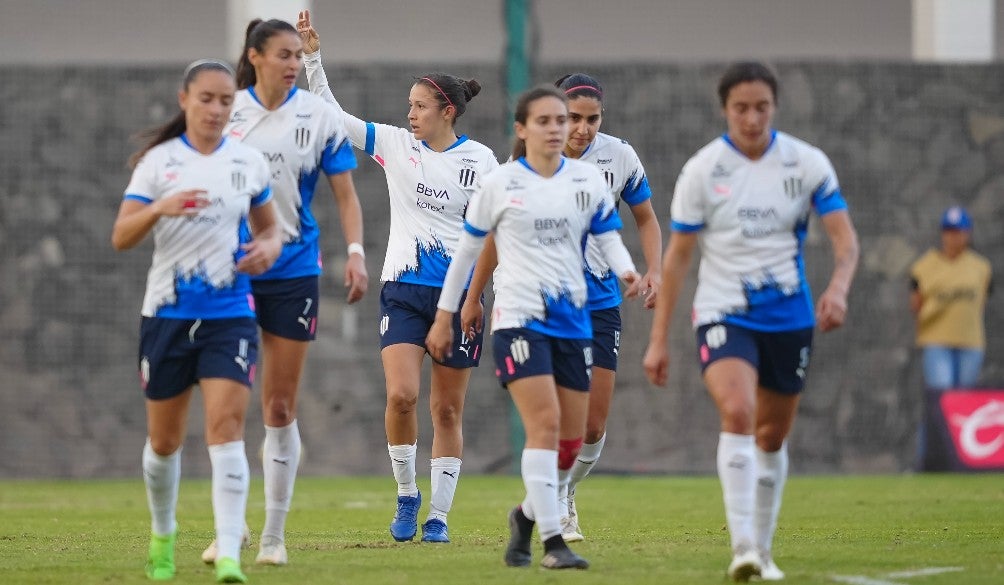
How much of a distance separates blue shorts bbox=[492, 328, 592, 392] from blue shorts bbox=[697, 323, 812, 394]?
661 millimetres

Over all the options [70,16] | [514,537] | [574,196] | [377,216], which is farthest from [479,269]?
[70,16]

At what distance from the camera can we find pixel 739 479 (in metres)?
6.35

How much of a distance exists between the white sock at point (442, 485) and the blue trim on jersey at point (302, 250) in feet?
5.20

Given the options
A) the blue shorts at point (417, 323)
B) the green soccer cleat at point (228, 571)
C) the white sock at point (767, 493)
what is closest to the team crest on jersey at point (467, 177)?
the blue shorts at point (417, 323)

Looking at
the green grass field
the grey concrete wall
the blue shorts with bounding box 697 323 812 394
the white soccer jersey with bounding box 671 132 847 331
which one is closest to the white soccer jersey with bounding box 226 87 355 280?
the green grass field

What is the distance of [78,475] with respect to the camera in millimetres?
15438

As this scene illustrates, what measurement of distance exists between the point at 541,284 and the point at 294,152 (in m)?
1.37

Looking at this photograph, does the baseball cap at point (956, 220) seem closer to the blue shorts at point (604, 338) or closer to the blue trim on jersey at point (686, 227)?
the blue shorts at point (604, 338)

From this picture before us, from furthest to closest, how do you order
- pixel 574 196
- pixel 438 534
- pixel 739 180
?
pixel 438 534, pixel 574 196, pixel 739 180

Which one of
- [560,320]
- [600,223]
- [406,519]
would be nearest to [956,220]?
[406,519]

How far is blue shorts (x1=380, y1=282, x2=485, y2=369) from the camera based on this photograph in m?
8.57

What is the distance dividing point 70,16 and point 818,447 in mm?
8387

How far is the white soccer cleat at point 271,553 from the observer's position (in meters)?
7.30

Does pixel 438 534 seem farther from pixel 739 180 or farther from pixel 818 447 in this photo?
pixel 818 447
